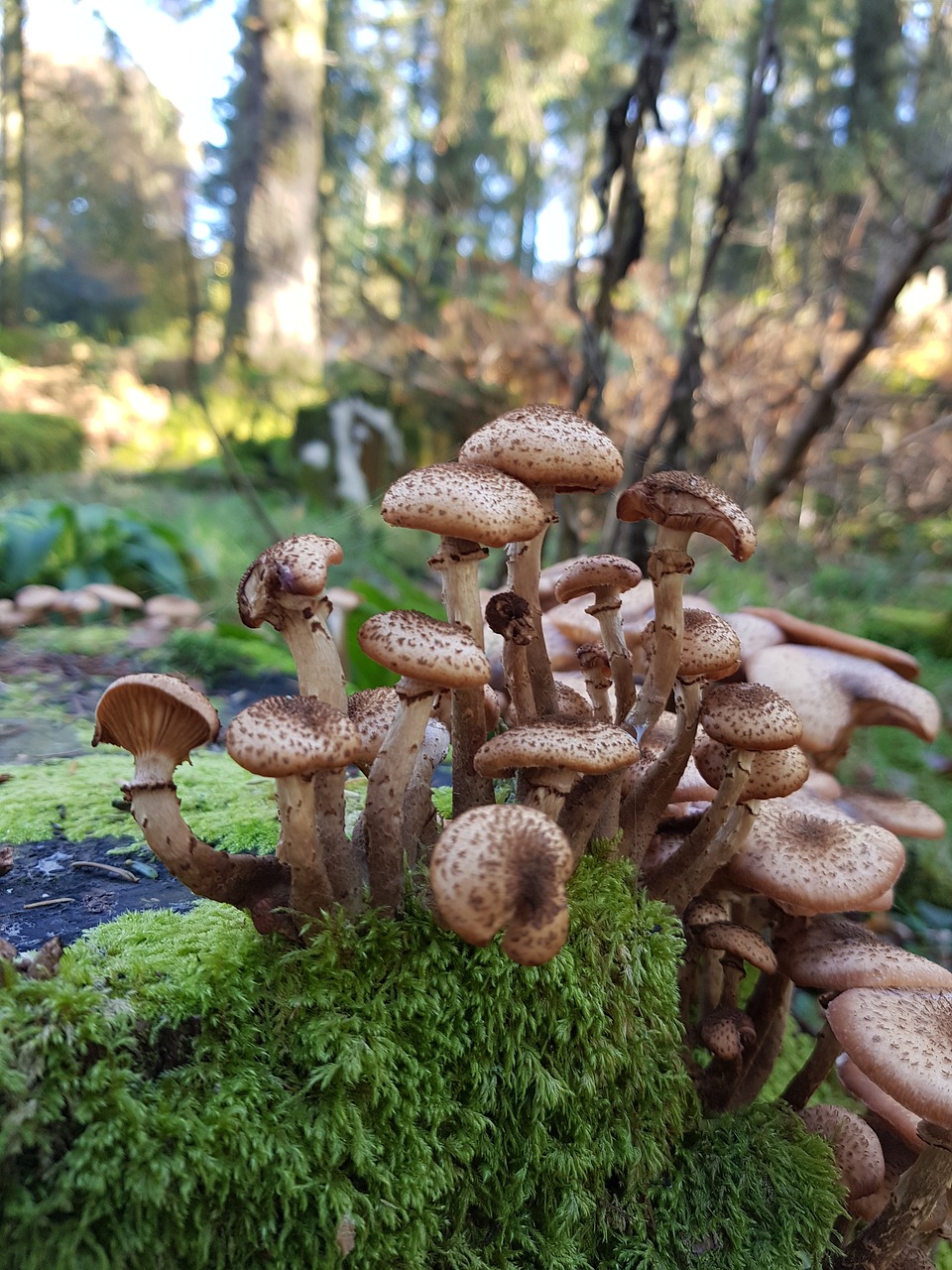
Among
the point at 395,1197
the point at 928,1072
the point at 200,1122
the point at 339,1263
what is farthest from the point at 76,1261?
the point at 928,1072

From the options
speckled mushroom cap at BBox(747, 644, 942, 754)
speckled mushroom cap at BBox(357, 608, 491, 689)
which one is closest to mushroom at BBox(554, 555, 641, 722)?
speckled mushroom cap at BBox(357, 608, 491, 689)

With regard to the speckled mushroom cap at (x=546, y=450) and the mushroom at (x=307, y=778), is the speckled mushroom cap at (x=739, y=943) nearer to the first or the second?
the mushroom at (x=307, y=778)

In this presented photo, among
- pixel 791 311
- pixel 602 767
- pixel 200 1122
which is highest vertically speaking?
pixel 791 311

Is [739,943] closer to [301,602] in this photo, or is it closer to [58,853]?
[301,602]

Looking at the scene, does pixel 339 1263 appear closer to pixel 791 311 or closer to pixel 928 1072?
pixel 928 1072

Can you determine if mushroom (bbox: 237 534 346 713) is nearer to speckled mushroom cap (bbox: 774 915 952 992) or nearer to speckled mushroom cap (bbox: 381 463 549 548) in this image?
speckled mushroom cap (bbox: 381 463 549 548)
